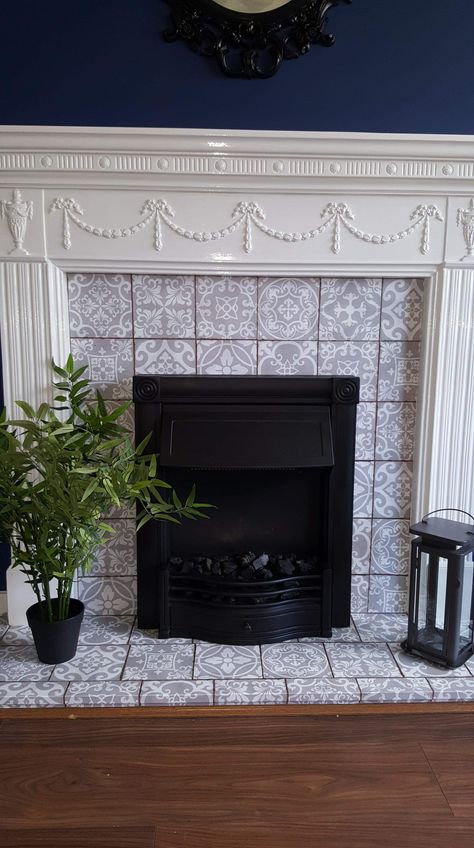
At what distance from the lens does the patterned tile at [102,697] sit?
1771mm

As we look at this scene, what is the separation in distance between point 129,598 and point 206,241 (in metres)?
1.30

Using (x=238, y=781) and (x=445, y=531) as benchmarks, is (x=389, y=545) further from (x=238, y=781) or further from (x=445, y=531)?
(x=238, y=781)

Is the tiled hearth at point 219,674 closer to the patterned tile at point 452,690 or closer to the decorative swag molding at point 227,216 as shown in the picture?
the patterned tile at point 452,690

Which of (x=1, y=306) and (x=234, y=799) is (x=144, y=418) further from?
(x=234, y=799)

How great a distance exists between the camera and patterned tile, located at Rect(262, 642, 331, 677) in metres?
1.88

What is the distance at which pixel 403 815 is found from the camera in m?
1.43

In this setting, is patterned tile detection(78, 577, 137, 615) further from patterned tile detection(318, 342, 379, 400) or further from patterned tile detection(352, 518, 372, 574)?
patterned tile detection(318, 342, 379, 400)

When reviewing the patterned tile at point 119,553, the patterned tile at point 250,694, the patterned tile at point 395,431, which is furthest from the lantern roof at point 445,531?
the patterned tile at point 119,553

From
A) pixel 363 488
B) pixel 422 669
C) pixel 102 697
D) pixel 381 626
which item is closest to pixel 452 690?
pixel 422 669

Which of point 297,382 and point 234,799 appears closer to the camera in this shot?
point 234,799

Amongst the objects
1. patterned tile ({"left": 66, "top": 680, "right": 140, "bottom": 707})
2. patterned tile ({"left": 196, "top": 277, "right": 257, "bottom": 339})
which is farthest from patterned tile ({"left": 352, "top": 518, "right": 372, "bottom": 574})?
patterned tile ({"left": 66, "top": 680, "right": 140, "bottom": 707})

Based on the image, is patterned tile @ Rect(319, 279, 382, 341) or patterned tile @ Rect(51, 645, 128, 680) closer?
patterned tile @ Rect(51, 645, 128, 680)

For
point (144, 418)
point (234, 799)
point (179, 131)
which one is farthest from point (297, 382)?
point (234, 799)

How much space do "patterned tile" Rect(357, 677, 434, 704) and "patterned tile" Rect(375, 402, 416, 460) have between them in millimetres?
765
